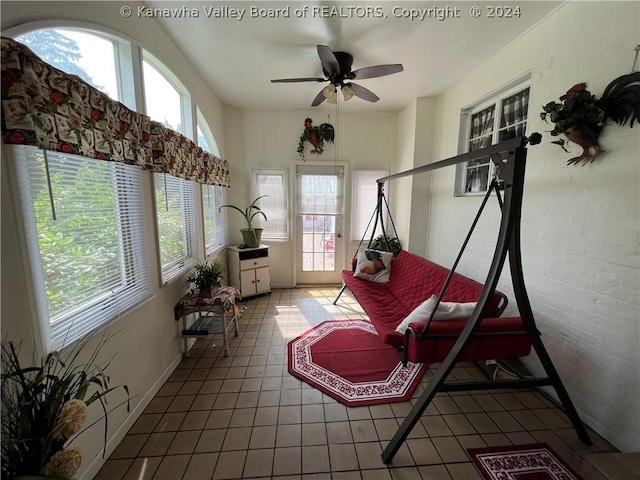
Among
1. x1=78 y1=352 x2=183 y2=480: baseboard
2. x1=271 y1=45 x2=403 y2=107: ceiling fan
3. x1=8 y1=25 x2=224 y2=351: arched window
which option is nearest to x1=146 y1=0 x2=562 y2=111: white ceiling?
x1=271 y1=45 x2=403 y2=107: ceiling fan

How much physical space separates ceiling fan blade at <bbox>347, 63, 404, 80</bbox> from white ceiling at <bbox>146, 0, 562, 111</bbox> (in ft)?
0.75

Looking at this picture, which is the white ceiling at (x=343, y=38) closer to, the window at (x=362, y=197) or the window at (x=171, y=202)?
the window at (x=171, y=202)

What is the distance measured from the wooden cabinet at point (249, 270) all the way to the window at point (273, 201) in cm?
42

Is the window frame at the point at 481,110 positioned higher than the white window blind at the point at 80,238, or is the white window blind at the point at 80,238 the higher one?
the window frame at the point at 481,110

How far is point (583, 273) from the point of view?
1.66 meters

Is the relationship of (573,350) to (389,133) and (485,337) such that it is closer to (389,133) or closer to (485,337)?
(485,337)

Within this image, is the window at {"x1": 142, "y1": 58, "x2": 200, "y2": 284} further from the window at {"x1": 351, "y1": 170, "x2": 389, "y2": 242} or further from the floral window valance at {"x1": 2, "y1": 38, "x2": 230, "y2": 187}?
the window at {"x1": 351, "y1": 170, "x2": 389, "y2": 242}

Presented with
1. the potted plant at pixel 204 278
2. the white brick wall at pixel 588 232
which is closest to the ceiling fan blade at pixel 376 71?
the white brick wall at pixel 588 232

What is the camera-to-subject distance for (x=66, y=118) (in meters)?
1.14

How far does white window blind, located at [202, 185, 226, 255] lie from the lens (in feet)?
10.4

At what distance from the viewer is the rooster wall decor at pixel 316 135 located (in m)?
3.85

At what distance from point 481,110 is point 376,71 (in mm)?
1402

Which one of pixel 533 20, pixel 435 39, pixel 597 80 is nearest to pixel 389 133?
pixel 435 39

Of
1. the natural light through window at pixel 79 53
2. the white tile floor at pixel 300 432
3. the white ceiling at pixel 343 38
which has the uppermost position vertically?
the white ceiling at pixel 343 38
